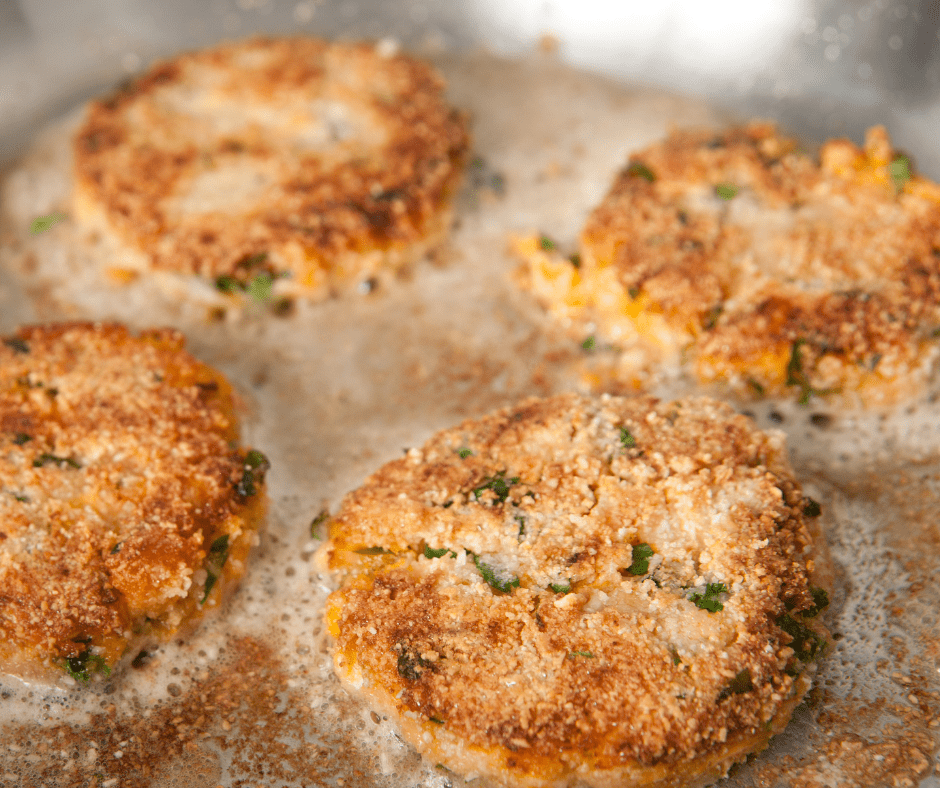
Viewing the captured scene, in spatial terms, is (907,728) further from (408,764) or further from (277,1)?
(277,1)

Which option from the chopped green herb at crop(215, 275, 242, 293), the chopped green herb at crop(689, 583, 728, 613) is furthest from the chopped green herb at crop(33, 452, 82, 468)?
the chopped green herb at crop(689, 583, 728, 613)

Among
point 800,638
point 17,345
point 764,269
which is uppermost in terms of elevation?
point 764,269

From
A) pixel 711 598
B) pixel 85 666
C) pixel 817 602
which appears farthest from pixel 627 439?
pixel 85 666

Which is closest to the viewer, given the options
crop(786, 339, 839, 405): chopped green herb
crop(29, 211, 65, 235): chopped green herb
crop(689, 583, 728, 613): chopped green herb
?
crop(689, 583, 728, 613): chopped green herb

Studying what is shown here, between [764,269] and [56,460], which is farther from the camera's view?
[764,269]

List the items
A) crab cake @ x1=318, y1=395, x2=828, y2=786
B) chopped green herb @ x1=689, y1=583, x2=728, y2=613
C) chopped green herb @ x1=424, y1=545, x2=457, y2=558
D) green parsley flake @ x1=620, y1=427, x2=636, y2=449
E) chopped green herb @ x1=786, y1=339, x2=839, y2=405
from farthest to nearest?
chopped green herb @ x1=786, y1=339, x2=839, y2=405, green parsley flake @ x1=620, y1=427, x2=636, y2=449, chopped green herb @ x1=424, y1=545, x2=457, y2=558, chopped green herb @ x1=689, y1=583, x2=728, y2=613, crab cake @ x1=318, y1=395, x2=828, y2=786

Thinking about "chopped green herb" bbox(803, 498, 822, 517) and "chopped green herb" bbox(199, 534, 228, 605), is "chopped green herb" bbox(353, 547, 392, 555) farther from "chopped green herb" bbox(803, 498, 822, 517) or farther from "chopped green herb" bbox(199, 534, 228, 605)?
"chopped green herb" bbox(803, 498, 822, 517)

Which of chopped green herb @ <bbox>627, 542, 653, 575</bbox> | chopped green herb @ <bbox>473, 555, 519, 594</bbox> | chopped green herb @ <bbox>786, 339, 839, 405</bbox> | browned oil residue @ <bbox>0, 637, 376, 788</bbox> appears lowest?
browned oil residue @ <bbox>0, 637, 376, 788</bbox>

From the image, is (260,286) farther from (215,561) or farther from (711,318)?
(711,318)
